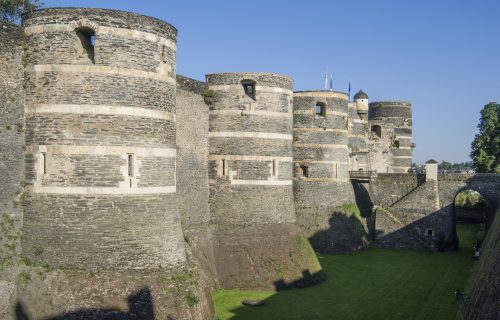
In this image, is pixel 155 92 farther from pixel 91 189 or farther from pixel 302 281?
pixel 302 281

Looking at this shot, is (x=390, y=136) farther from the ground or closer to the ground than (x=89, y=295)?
farther from the ground

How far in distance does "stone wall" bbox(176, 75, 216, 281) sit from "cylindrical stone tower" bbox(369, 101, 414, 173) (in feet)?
107

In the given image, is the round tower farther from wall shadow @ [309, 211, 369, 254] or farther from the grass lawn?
the grass lawn

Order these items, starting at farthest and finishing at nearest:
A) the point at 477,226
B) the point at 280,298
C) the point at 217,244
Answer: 1. the point at 477,226
2. the point at 217,244
3. the point at 280,298

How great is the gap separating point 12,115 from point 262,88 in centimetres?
1414

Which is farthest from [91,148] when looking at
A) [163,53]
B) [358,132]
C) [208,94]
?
[358,132]

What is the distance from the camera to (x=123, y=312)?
58.9ft

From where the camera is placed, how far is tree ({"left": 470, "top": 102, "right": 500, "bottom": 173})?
6309 centimetres

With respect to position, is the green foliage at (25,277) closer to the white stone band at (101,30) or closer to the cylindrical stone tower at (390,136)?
the white stone band at (101,30)

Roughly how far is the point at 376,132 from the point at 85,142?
44799 mm

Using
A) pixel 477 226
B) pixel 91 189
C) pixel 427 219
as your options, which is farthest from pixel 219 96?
pixel 477 226

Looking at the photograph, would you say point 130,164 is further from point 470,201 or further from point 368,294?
point 470,201

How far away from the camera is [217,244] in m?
28.8

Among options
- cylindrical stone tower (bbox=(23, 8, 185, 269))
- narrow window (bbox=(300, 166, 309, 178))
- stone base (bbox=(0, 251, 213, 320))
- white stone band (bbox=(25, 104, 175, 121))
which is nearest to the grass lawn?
stone base (bbox=(0, 251, 213, 320))
